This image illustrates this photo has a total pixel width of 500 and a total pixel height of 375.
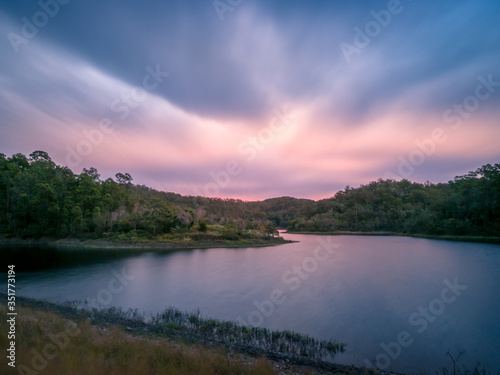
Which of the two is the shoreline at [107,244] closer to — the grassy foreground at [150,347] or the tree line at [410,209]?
the grassy foreground at [150,347]

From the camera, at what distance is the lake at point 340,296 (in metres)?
9.47

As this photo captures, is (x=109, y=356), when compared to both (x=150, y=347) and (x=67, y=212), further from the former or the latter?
(x=67, y=212)

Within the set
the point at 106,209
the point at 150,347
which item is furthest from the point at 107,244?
the point at 150,347

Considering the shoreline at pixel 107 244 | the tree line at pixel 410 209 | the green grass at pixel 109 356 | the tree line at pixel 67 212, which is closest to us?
the green grass at pixel 109 356

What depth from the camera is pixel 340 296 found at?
15609mm

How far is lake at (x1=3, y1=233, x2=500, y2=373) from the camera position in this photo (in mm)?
9470

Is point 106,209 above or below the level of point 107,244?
above

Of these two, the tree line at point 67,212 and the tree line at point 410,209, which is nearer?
the tree line at point 67,212

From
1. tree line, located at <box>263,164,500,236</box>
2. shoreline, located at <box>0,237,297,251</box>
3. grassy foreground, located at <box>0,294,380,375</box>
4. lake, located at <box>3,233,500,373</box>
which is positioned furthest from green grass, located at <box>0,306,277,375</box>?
tree line, located at <box>263,164,500,236</box>

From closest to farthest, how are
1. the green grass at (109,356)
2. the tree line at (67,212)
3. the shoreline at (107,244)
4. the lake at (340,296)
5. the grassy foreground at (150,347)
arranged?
the green grass at (109,356)
the grassy foreground at (150,347)
the lake at (340,296)
the shoreline at (107,244)
the tree line at (67,212)

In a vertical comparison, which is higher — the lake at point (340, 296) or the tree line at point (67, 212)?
the tree line at point (67, 212)

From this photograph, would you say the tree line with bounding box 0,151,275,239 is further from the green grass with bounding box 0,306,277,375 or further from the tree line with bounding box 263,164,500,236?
the tree line with bounding box 263,164,500,236

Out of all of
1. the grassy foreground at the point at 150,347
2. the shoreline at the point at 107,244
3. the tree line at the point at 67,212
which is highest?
the tree line at the point at 67,212

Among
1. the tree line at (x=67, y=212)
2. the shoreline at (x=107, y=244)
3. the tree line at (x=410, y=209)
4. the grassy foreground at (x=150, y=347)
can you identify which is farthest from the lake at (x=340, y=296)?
the tree line at (x=410, y=209)
